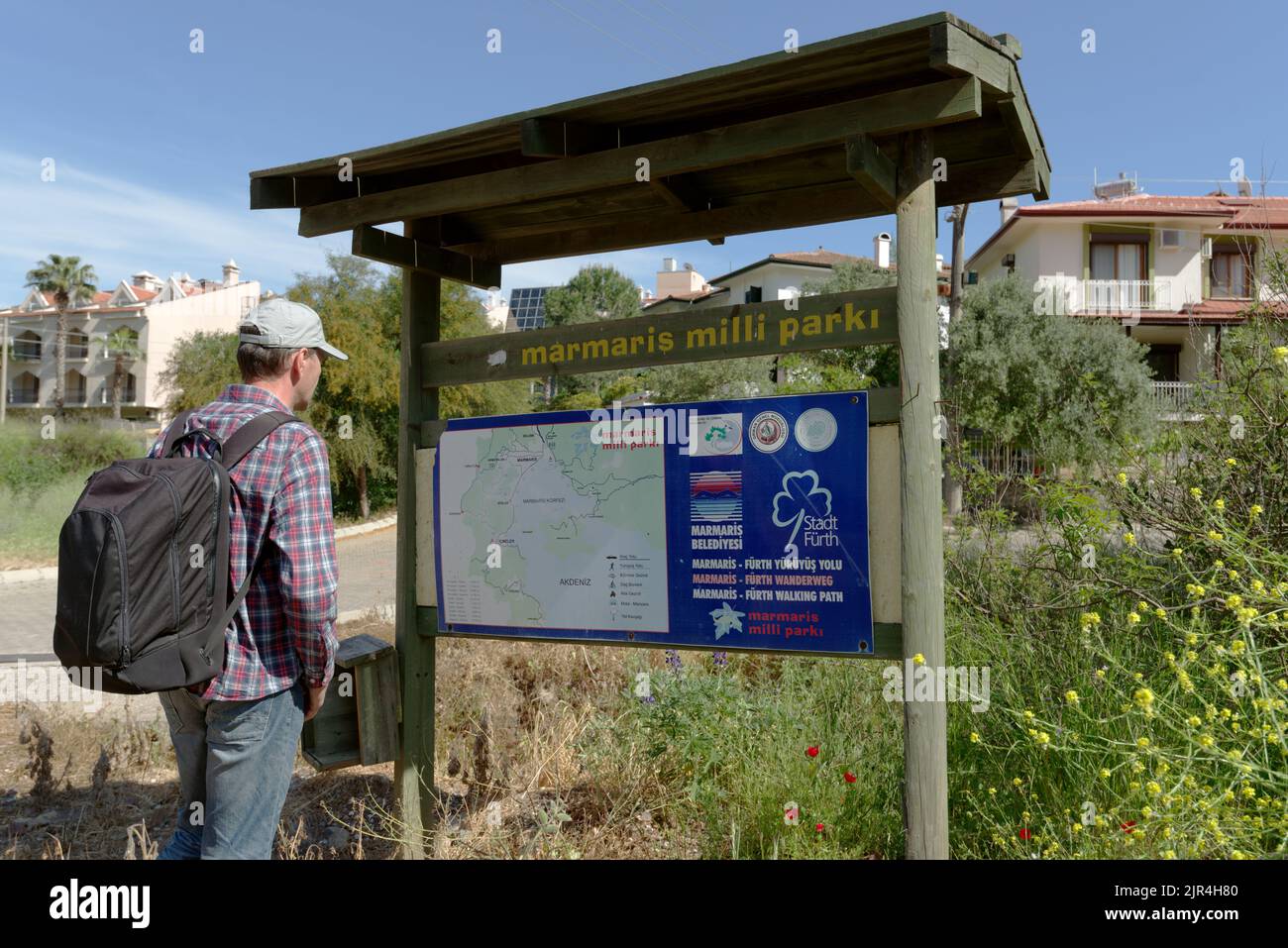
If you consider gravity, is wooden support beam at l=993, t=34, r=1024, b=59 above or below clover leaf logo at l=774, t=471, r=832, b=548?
above

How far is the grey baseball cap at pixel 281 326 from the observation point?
9.57ft

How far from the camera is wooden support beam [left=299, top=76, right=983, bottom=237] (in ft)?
Answer: 10.3

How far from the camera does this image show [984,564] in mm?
5184

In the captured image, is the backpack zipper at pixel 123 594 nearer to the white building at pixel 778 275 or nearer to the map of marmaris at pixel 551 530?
the map of marmaris at pixel 551 530

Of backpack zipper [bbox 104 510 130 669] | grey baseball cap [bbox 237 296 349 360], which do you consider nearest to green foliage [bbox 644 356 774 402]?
grey baseball cap [bbox 237 296 349 360]

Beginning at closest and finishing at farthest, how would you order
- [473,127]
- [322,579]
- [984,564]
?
[322,579] → [473,127] → [984,564]

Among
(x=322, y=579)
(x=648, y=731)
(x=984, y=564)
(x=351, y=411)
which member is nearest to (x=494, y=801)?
(x=648, y=731)

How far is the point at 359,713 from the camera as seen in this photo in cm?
415

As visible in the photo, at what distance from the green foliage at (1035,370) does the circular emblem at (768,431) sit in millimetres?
21480

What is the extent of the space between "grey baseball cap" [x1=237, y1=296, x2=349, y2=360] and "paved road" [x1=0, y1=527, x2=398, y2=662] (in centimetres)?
457

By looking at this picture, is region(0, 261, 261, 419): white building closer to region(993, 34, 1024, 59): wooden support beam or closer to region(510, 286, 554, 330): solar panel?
region(510, 286, 554, 330): solar panel

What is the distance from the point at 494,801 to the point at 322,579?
219cm

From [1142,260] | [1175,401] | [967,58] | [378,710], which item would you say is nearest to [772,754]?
[378,710]
